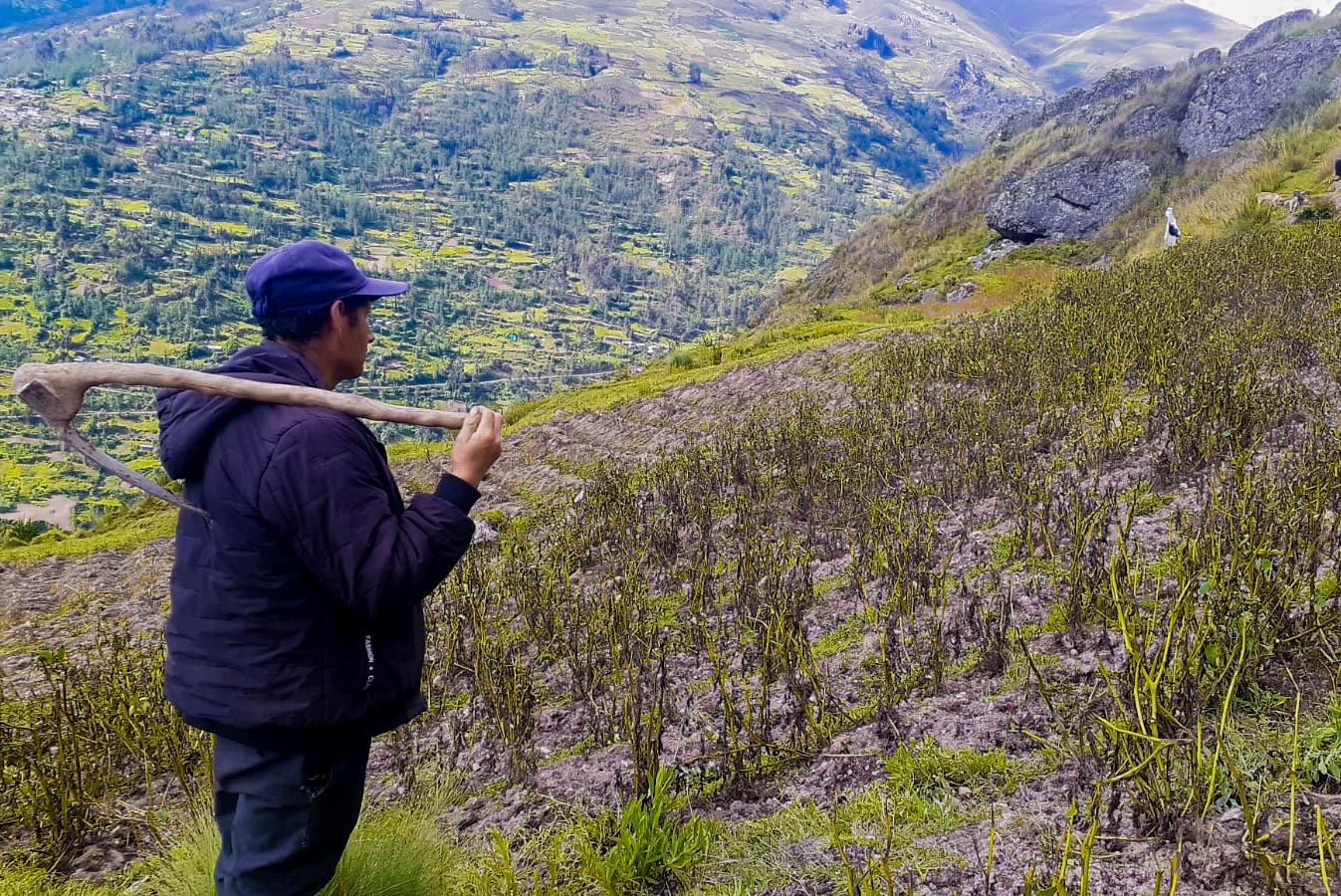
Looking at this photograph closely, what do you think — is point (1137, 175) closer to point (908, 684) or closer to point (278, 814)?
point (908, 684)

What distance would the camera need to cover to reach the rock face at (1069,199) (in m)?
21.8

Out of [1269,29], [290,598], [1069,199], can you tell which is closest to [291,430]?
[290,598]

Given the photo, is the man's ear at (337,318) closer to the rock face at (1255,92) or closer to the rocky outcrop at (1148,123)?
the rock face at (1255,92)

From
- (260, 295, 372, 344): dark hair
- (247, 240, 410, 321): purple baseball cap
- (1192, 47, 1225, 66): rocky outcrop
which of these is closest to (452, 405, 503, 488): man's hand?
(247, 240, 410, 321): purple baseball cap

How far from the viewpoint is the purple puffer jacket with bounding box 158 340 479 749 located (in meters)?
1.94

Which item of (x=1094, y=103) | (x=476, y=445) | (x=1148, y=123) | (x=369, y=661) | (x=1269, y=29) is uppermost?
(x=1269, y=29)

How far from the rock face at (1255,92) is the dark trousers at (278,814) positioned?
2740 cm

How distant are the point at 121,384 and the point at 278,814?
4.12 feet

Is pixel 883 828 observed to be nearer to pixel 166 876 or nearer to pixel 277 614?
pixel 277 614

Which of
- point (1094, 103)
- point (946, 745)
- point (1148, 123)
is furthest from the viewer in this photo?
point (1094, 103)

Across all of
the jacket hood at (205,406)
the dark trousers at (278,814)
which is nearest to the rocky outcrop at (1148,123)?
the jacket hood at (205,406)

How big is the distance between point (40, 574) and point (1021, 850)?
1287cm

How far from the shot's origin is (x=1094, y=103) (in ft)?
102

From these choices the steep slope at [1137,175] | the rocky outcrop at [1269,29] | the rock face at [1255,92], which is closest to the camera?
the steep slope at [1137,175]
